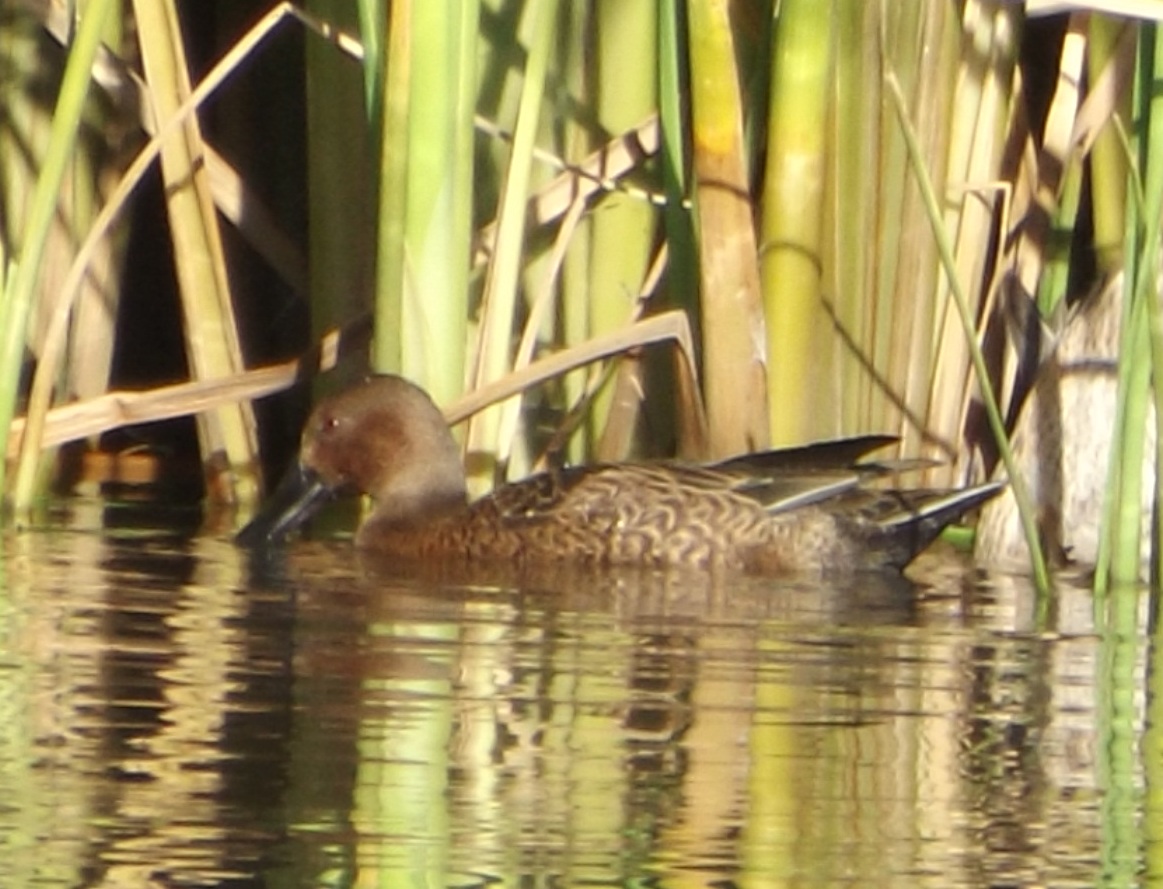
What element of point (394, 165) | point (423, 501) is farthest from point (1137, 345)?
point (423, 501)

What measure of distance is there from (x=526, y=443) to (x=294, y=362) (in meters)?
0.56

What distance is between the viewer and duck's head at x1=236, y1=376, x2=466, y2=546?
6090mm

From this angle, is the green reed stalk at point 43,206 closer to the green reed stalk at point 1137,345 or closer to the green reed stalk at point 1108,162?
the green reed stalk at point 1137,345

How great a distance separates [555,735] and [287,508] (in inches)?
113

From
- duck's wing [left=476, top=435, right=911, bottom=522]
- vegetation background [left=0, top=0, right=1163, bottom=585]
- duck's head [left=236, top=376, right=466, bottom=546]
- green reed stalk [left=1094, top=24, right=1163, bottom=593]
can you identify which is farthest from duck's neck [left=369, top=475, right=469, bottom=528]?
green reed stalk [left=1094, top=24, right=1163, bottom=593]

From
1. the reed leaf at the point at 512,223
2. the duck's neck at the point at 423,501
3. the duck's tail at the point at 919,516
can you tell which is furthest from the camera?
the duck's neck at the point at 423,501

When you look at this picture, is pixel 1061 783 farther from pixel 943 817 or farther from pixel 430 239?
pixel 430 239

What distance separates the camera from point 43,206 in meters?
5.44

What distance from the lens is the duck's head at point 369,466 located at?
6.09 m

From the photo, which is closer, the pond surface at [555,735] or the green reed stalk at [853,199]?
the pond surface at [555,735]

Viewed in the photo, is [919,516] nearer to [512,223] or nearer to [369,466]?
[512,223]

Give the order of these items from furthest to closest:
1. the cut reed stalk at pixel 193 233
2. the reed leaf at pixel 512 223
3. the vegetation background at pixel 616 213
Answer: the cut reed stalk at pixel 193 233
the reed leaf at pixel 512 223
the vegetation background at pixel 616 213

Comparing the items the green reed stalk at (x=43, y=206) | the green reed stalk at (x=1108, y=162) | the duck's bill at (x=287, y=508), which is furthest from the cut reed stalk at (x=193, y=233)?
the green reed stalk at (x=1108, y=162)

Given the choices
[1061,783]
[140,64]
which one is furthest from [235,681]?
[140,64]
